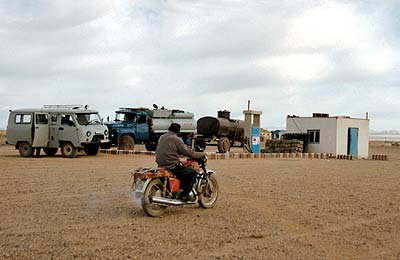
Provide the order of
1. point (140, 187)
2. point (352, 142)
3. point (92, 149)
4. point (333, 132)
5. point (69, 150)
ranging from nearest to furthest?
1. point (140, 187)
2. point (69, 150)
3. point (92, 149)
4. point (333, 132)
5. point (352, 142)

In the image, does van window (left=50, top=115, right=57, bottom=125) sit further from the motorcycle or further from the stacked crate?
the motorcycle

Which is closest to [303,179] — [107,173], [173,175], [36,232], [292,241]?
[107,173]

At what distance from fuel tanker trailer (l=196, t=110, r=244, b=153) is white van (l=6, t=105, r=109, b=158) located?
8413 millimetres

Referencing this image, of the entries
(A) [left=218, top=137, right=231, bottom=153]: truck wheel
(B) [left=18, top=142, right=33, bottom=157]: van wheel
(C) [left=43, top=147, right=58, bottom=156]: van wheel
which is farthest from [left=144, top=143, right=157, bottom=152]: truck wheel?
(B) [left=18, top=142, right=33, bottom=157]: van wheel

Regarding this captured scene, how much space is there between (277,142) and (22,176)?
19433 millimetres

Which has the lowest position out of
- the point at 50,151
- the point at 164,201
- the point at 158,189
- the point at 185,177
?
the point at 164,201

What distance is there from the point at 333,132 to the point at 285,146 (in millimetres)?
3285

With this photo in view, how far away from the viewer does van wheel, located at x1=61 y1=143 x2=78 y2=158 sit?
24.6m

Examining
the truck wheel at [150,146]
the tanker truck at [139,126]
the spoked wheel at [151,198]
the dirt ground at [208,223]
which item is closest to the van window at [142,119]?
the tanker truck at [139,126]

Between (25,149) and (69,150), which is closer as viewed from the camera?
(69,150)

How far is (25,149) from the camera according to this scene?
25.1 metres

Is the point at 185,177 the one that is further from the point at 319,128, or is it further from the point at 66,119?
the point at 319,128

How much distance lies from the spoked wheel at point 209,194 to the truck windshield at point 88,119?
14.7 metres

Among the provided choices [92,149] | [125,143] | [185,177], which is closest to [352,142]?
Answer: [125,143]
